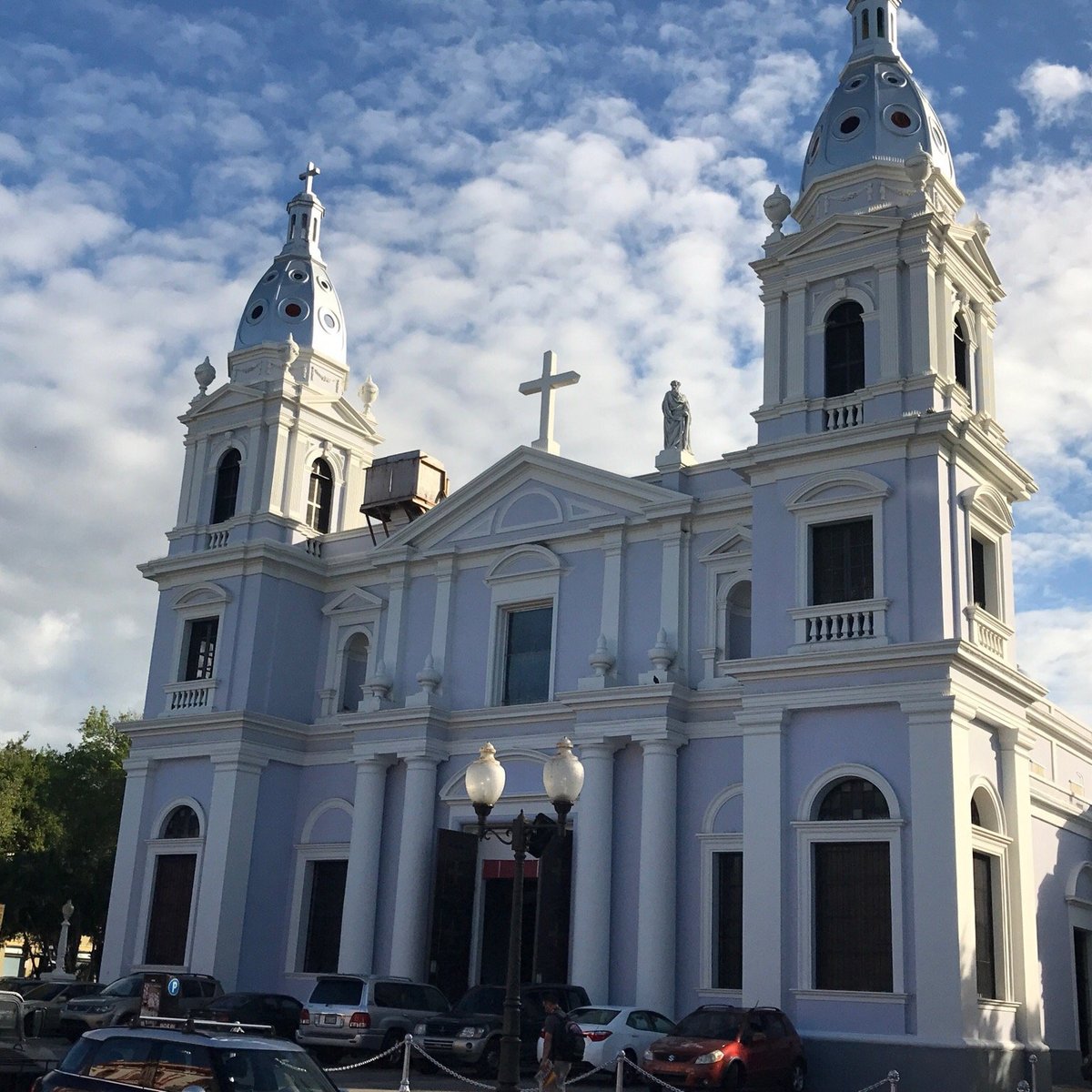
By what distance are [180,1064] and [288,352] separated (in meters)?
24.3

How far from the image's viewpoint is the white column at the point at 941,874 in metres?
20.1

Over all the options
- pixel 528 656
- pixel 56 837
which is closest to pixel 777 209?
pixel 528 656

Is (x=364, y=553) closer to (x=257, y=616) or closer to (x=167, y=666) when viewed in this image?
(x=257, y=616)

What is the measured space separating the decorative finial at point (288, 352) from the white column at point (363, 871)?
33.0 feet

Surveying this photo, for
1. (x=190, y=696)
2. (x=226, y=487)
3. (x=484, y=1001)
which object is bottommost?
(x=484, y=1001)

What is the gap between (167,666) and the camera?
106ft

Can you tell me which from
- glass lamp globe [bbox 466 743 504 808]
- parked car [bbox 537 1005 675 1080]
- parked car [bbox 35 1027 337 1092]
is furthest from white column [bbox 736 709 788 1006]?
parked car [bbox 35 1027 337 1092]

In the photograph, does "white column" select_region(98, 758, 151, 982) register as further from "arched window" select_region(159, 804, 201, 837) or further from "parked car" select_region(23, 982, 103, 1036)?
"parked car" select_region(23, 982, 103, 1036)

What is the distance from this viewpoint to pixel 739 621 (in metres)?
26.3

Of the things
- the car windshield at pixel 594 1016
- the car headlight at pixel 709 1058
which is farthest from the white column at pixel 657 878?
the car headlight at pixel 709 1058

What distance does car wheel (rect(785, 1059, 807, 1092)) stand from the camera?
2002cm

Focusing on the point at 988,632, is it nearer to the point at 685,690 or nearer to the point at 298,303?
the point at 685,690

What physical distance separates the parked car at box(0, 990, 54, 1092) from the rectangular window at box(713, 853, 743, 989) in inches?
477

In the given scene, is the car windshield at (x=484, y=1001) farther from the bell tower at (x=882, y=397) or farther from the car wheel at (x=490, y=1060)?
the bell tower at (x=882, y=397)
